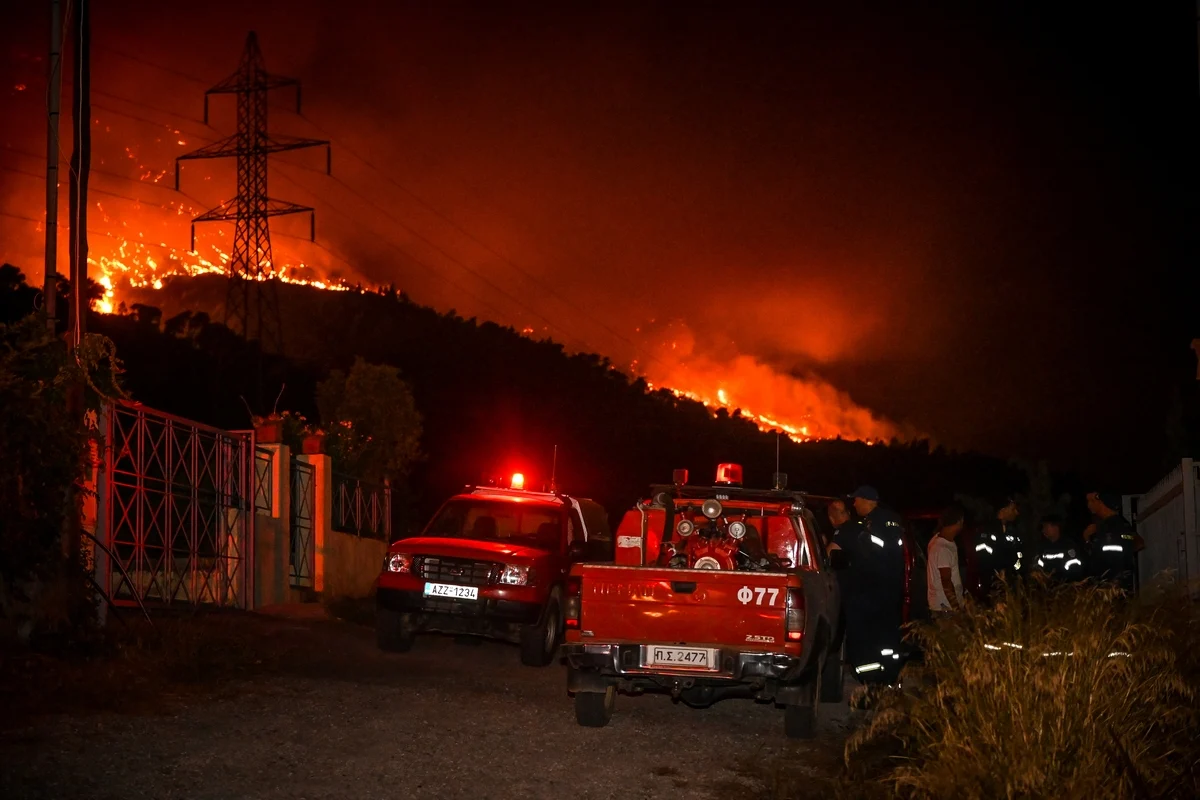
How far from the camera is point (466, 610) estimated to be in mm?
14961

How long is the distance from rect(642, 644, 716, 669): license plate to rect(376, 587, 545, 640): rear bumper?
475cm

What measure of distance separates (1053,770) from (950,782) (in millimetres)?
489

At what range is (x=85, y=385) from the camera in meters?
13.5

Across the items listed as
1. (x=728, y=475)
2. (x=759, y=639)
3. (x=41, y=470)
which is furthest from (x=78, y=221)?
(x=759, y=639)

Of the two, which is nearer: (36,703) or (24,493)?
(36,703)

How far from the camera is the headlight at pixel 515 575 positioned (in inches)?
590

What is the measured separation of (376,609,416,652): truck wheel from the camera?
1527 centimetres

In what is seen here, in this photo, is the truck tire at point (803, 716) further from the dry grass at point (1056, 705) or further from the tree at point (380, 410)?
the tree at point (380, 410)

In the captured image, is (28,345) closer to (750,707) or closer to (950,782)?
(750,707)

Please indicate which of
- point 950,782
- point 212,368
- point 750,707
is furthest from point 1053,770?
point 212,368

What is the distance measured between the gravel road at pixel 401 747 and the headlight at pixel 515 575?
223 cm

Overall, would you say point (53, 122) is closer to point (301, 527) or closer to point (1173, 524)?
point (301, 527)

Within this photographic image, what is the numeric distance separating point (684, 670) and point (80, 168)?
8.57 meters

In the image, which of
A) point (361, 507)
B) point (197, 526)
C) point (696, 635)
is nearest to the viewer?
point (696, 635)
